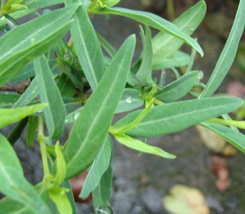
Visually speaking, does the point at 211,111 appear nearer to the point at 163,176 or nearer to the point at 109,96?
the point at 109,96

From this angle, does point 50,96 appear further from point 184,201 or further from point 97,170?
point 184,201

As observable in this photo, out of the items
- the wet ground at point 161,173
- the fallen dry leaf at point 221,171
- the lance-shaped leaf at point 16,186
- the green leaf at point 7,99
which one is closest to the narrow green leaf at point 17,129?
the green leaf at point 7,99

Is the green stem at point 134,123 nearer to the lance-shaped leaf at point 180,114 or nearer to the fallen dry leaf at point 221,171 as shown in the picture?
the lance-shaped leaf at point 180,114

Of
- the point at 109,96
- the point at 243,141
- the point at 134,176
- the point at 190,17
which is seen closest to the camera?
the point at 109,96

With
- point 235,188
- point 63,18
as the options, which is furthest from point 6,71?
point 235,188

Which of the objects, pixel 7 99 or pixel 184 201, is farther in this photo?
pixel 184 201

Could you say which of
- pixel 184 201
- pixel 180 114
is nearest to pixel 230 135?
pixel 180 114
